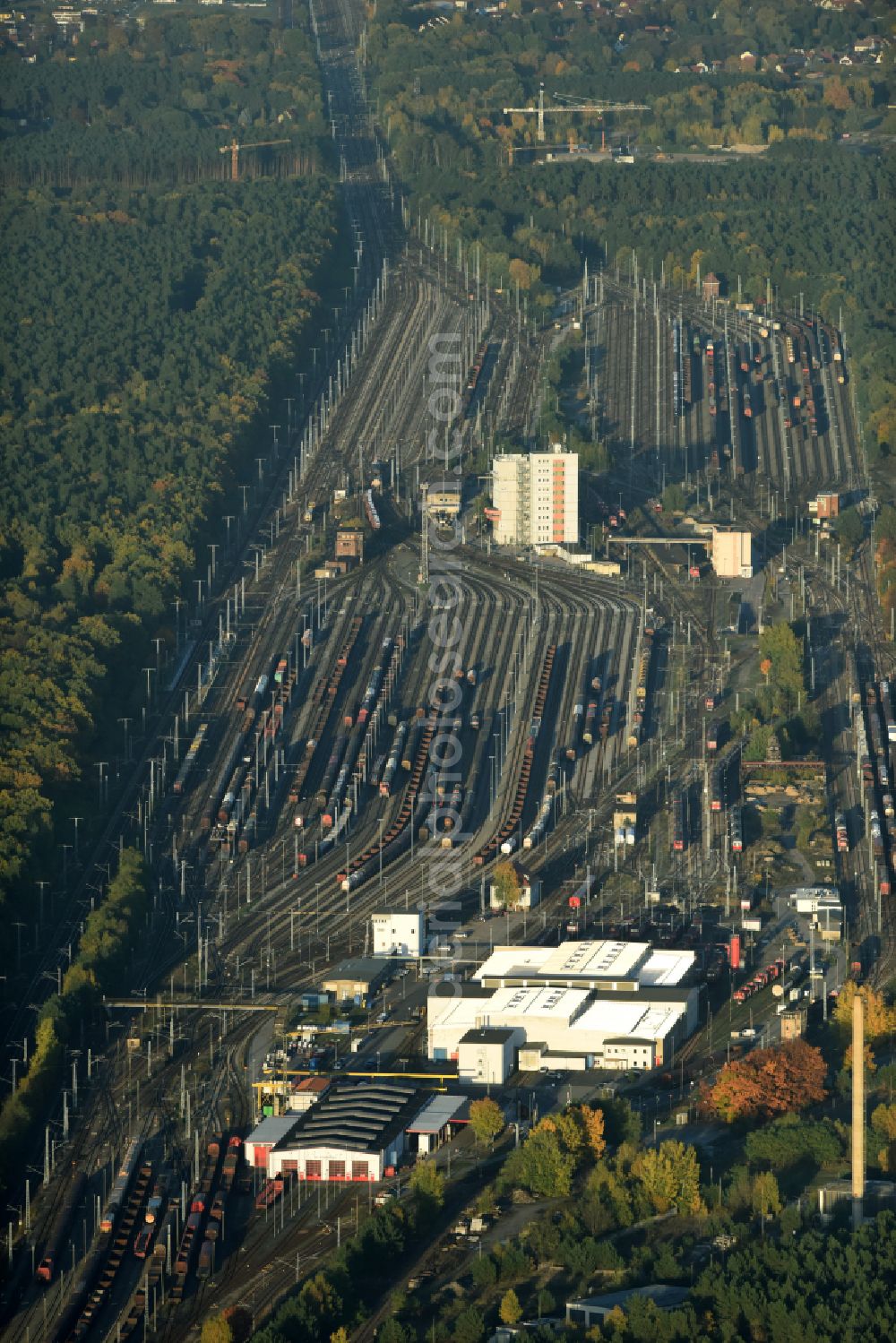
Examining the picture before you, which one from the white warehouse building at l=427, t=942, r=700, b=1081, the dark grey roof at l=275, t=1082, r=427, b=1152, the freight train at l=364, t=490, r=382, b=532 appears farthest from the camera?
the freight train at l=364, t=490, r=382, b=532

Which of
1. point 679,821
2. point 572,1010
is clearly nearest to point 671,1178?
point 572,1010

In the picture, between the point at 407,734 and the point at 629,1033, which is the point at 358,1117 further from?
the point at 407,734

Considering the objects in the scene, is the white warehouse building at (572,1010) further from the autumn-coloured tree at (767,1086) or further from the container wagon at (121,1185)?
the container wagon at (121,1185)

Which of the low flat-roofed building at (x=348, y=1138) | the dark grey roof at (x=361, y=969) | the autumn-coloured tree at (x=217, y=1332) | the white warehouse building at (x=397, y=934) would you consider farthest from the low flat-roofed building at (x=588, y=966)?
the autumn-coloured tree at (x=217, y=1332)

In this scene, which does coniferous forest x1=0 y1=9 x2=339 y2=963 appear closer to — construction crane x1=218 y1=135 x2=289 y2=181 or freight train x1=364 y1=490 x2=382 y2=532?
construction crane x1=218 y1=135 x2=289 y2=181

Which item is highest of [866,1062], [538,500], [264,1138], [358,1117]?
[538,500]

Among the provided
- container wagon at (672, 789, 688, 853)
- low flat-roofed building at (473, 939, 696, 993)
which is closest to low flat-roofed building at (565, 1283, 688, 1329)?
low flat-roofed building at (473, 939, 696, 993)
